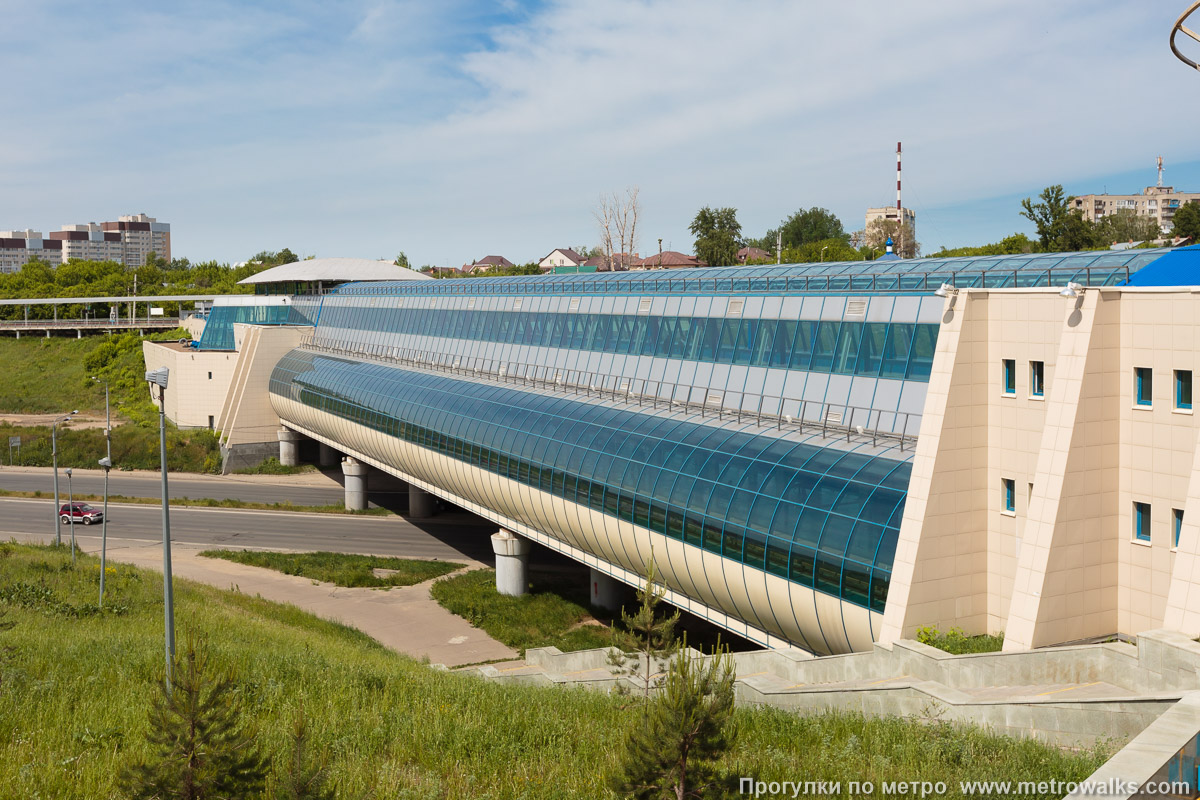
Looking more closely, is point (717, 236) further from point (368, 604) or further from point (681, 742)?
point (681, 742)

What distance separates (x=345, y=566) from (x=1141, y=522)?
134 feet

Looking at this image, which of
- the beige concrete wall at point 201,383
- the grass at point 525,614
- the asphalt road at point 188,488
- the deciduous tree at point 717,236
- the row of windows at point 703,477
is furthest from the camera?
the deciduous tree at point 717,236

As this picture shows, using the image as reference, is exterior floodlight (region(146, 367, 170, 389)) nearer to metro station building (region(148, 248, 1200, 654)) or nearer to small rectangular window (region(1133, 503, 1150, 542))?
metro station building (region(148, 248, 1200, 654))

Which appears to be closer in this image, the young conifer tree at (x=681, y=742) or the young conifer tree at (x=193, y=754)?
the young conifer tree at (x=193, y=754)

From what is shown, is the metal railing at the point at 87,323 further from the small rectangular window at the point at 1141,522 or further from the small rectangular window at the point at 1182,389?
the small rectangular window at the point at 1182,389

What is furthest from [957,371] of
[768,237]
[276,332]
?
[768,237]

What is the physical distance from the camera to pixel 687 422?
33.0 metres

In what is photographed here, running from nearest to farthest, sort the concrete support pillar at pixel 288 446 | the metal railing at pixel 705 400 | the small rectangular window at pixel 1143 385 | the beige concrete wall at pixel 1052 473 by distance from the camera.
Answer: the beige concrete wall at pixel 1052 473
the small rectangular window at pixel 1143 385
the metal railing at pixel 705 400
the concrete support pillar at pixel 288 446

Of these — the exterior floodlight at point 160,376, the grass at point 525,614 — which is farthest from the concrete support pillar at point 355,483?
the exterior floodlight at point 160,376

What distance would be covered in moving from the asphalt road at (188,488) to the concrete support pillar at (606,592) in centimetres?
3070

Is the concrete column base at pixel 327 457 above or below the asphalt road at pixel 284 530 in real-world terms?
above

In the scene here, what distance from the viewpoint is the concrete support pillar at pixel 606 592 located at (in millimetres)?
42656

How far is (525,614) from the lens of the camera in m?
42.8

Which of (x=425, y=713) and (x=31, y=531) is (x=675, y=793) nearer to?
(x=425, y=713)
